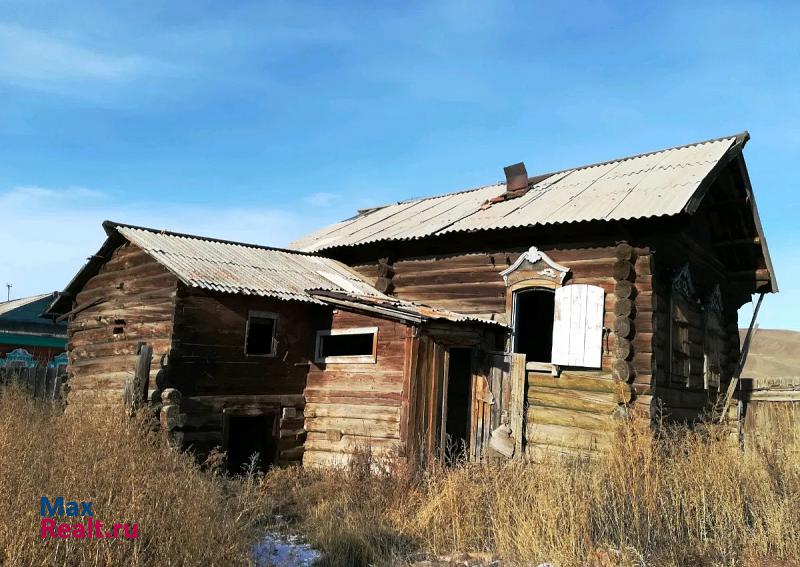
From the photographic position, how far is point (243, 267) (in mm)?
12750

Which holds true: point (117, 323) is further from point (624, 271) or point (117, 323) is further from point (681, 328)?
point (681, 328)

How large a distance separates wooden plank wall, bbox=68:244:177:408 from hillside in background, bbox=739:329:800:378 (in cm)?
4123

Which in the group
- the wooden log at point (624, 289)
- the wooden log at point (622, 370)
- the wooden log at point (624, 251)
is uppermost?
the wooden log at point (624, 251)

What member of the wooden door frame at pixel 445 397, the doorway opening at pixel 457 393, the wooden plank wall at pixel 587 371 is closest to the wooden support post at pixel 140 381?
the wooden plank wall at pixel 587 371

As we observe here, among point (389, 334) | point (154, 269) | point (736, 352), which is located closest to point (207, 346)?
point (154, 269)

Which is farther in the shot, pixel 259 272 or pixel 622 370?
pixel 259 272

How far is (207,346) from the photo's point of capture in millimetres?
11062

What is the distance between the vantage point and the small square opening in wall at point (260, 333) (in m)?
11.8

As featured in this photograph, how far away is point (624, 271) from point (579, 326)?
122 centimetres

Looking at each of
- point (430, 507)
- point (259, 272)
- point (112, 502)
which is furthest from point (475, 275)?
point (112, 502)

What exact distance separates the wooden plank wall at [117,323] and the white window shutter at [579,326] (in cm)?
685

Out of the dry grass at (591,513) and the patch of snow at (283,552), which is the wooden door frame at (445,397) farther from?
the patch of snow at (283,552)

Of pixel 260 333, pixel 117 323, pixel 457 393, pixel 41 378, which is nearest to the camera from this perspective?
pixel 260 333

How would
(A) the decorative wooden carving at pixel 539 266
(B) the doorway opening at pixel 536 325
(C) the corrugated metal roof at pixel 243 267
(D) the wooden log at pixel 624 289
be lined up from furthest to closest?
(B) the doorway opening at pixel 536 325 → (A) the decorative wooden carving at pixel 539 266 → (C) the corrugated metal roof at pixel 243 267 → (D) the wooden log at pixel 624 289
